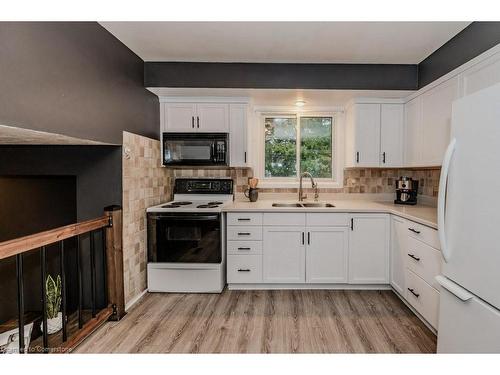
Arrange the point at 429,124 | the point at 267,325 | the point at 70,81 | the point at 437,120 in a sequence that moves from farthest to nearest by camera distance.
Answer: the point at 429,124 < the point at 437,120 < the point at 267,325 < the point at 70,81

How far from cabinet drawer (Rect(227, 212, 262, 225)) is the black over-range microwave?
1.98ft

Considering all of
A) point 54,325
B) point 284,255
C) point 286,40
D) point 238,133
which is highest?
point 286,40

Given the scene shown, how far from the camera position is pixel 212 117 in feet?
10.3

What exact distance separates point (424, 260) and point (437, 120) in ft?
4.06

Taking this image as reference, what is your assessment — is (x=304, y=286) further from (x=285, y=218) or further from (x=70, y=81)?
(x=70, y=81)

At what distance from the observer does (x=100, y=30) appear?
2.11 m

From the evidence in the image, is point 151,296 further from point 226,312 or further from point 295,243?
point 295,243

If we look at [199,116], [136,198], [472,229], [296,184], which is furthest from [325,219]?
[136,198]

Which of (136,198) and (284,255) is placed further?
(284,255)

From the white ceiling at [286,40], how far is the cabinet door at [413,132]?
0.43 m

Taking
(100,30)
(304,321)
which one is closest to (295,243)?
(304,321)

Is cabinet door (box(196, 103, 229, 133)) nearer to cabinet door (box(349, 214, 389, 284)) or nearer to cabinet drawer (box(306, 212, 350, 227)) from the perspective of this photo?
cabinet drawer (box(306, 212, 350, 227))

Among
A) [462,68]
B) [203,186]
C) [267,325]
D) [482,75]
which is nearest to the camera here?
[482,75]

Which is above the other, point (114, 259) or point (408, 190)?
point (408, 190)
